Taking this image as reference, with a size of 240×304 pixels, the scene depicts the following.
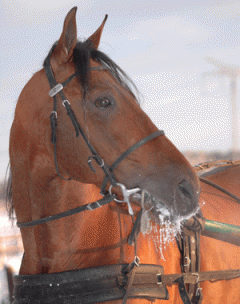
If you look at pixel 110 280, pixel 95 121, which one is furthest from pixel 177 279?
pixel 95 121

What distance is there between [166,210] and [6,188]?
1.01 metres

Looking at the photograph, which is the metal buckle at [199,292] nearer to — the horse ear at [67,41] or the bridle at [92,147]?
the bridle at [92,147]

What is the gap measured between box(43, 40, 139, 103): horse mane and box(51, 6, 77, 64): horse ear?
46 mm

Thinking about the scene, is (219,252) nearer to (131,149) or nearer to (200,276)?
(200,276)

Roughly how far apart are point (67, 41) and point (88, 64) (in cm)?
14

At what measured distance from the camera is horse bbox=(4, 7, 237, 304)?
3.99 feet

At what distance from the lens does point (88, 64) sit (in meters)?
1.28

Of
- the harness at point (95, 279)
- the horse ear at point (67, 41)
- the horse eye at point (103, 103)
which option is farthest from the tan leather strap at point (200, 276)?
the horse ear at point (67, 41)

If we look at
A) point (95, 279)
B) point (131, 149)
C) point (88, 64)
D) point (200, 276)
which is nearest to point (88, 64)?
point (88, 64)

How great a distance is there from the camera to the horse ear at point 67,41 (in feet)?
3.89

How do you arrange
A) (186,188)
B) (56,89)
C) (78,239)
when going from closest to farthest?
1. (186,188)
2. (56,89)
3. (78,239)

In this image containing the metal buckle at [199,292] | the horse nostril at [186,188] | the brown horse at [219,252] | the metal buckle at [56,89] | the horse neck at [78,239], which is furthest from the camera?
the brown horse at [219,252]

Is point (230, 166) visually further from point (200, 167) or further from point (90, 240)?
point (90, 240)

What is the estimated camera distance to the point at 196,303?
64.0 inches
